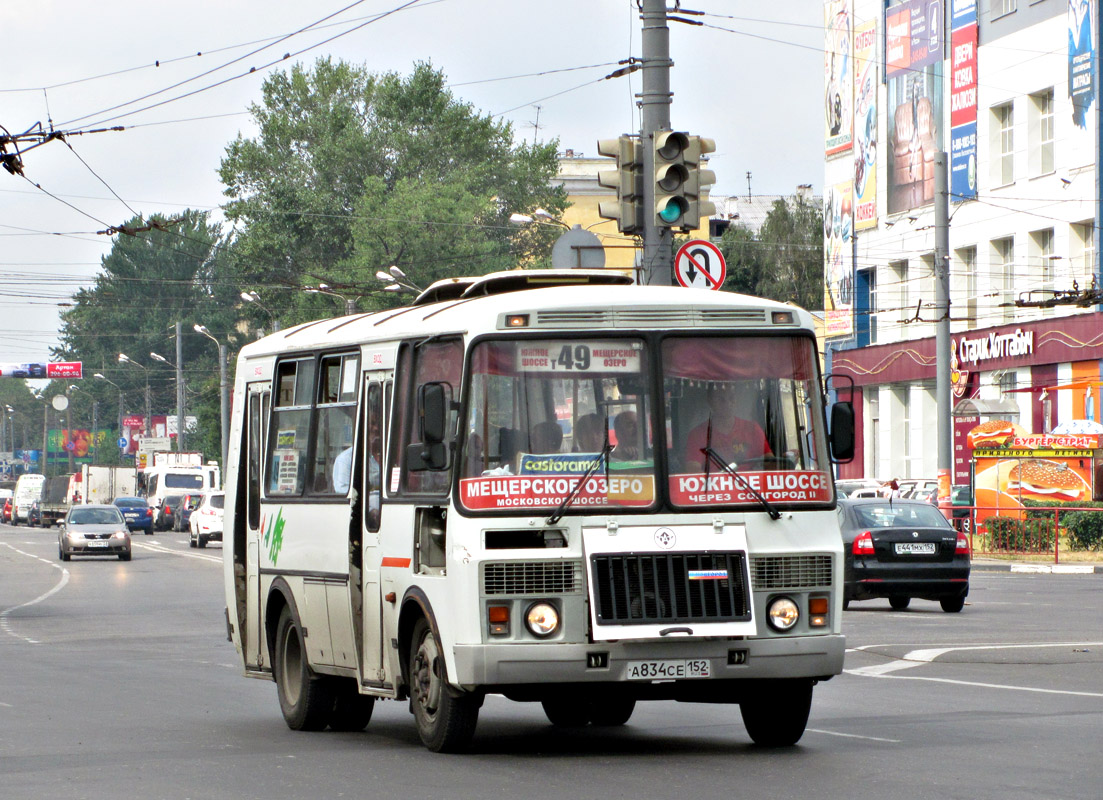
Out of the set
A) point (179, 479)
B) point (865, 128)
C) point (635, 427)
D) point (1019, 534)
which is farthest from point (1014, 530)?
point (179, 479)

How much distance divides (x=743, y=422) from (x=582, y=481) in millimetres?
955

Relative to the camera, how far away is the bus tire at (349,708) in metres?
12.3

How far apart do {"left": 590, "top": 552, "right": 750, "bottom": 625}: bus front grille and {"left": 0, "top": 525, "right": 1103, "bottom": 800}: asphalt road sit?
76 cm

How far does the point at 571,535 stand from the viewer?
1001cm

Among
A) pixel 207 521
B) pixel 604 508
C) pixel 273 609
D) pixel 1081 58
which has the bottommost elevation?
pixel 207 521

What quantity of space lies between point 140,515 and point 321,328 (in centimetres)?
5968

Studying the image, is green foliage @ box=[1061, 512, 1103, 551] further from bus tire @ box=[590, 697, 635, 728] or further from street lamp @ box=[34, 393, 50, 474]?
street lamp @ box=[34, 393, 50, 474]

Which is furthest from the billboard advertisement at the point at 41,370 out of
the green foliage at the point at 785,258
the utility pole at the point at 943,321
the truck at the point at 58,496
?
the utility pole at the point at 943,321

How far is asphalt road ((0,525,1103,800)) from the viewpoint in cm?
919

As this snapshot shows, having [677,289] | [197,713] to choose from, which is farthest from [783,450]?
[197,713]

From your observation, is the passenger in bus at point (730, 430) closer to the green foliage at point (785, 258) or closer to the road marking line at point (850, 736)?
the road marking line at point (850, 736)

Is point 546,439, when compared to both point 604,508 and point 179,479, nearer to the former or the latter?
point 604,508

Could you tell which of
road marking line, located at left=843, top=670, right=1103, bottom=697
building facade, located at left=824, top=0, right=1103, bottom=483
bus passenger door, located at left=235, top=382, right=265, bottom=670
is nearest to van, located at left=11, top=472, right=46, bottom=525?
building facade, located at left=824, top=0, right=1103, bottom=483

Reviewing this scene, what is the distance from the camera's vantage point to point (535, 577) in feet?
32.7
